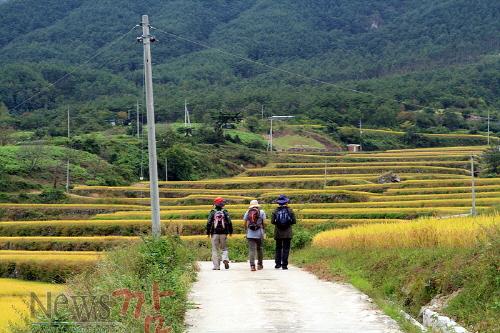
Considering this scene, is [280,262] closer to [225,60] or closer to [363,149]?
[363,149]

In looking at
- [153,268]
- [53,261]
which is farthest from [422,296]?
[53,261]

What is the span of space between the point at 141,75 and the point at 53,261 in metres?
128

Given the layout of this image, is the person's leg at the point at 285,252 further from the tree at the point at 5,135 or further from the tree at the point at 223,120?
the tree at the point at 223,120

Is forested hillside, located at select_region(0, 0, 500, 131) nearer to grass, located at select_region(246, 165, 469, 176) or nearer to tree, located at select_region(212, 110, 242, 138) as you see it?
tree, located at select_region(212, 110, 242, 138)

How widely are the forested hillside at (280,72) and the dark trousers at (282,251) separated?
1858 inches

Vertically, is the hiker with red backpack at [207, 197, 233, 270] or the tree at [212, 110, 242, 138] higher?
the tree at [212, 110, 242, 138]

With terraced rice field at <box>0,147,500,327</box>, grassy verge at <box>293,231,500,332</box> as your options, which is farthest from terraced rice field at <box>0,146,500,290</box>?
grassy verge at <box>293,231,500,332</box>

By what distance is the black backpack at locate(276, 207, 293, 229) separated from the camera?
17172mm

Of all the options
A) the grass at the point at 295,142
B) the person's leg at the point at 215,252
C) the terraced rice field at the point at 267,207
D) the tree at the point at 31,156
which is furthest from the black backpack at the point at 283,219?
the grass at the point at 295,142

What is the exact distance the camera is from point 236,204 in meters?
44.9

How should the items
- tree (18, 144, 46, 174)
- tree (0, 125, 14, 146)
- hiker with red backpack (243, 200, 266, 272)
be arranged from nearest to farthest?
hiker with red backpack (243, 200, 266, 272) < tree (18, 144, 46, 174) < tree (0, 125, 14, 146)

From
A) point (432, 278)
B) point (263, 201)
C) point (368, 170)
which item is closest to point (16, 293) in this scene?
point (432, 278)

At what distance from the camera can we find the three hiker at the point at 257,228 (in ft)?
56.1

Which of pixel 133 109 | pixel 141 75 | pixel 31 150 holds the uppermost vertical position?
pixel 141 75
